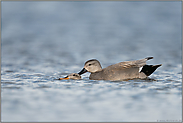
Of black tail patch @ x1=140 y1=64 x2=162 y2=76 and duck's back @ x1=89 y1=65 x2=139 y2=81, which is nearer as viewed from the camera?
duck's back @ x1=89 y1=65 x2=139 y2=81

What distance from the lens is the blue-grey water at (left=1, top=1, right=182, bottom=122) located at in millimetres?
5906

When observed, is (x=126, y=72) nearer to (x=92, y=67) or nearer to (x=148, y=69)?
(x=148, y=69)

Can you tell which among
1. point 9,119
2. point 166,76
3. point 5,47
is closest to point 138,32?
point 5,47

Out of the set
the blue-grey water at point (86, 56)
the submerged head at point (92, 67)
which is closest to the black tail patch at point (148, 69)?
the blue-grey water at point (86, 56)

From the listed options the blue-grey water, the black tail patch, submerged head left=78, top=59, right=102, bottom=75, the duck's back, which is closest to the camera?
the blue-grey water

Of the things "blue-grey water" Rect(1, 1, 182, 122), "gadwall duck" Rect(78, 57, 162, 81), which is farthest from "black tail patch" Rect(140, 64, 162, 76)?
"blue-grey water" Rect(1, 1, 182, 122)

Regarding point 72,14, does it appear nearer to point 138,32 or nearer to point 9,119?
point 138,32

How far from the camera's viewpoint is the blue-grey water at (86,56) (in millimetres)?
5906

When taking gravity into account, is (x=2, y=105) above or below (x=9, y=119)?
above

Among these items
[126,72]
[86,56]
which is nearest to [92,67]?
[126,72]

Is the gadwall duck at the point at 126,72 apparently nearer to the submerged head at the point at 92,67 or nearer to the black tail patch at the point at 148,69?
the black tail patch at the point at 148,69

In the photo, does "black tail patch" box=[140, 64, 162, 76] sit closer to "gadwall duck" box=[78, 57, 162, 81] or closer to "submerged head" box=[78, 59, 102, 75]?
"gadwall duck" box=[78, 57, 162, 81]

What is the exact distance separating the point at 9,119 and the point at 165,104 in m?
2.93

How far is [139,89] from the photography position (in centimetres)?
725
